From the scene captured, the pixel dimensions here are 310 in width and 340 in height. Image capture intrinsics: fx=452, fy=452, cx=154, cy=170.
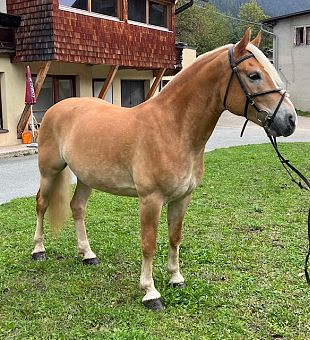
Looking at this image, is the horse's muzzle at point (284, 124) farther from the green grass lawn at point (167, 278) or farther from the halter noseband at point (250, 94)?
the green grass lawn at point (167, 278)

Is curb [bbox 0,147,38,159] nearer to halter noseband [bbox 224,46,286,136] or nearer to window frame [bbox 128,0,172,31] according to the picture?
window frame [bbox 128,0,172,31]

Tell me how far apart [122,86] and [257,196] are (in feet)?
44.4

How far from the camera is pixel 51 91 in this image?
16.1 metres

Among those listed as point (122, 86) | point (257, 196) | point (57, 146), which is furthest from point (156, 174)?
point (122, 86)

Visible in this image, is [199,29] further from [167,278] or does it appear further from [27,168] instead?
[167,278]

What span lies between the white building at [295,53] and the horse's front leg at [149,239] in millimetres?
27779

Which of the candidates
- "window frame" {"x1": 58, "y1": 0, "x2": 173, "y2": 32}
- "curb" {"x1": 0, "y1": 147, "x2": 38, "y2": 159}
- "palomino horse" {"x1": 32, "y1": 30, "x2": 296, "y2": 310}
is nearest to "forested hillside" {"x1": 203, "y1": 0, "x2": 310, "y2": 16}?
"window frame" {"x1": 58, "y1": 0, "x2": 173, "y2": 32}

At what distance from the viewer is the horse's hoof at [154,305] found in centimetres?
348

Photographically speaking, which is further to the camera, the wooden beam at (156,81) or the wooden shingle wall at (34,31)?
the wooden beam at (156,81)

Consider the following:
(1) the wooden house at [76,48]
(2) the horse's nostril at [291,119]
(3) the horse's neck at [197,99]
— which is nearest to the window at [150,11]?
(1) the wooden house at [76,48]

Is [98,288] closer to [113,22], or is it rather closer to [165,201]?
[165,201]

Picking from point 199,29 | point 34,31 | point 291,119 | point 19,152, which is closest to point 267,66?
point 291,119

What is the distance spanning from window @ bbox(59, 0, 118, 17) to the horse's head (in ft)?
39.4

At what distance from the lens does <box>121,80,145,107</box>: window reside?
1992 centimetres
